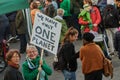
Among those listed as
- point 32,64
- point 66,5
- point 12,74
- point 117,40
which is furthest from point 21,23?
point 12,74

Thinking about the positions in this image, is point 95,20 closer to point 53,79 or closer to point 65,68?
point 53,79

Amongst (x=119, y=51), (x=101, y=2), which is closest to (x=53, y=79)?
(x=119, y=51)

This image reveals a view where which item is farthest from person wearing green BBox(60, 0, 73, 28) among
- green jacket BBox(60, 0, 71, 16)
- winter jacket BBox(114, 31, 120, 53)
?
winter jacket BBox(114, 31, 120, 53)

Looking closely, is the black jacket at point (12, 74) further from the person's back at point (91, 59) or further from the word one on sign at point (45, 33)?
the person's back at point (91, 59)

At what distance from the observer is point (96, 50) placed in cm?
862

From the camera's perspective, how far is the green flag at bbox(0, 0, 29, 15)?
8695mm

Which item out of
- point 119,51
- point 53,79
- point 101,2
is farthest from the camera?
point 101,2

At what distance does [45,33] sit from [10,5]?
1.01 m

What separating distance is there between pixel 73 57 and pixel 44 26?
40.3 inches

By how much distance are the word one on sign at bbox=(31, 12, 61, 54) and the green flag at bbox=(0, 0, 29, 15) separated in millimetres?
788

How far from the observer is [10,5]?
881cm

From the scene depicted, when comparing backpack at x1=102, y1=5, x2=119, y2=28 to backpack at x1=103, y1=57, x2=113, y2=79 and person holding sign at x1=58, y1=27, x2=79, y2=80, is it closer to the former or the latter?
person holding sign at x1=58, y1=27, x2=79, y2=80

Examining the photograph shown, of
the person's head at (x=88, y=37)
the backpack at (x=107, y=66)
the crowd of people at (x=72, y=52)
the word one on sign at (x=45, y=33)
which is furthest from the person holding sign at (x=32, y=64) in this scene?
the backpack at (x=107, y=66)

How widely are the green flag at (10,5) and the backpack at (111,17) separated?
433cm
